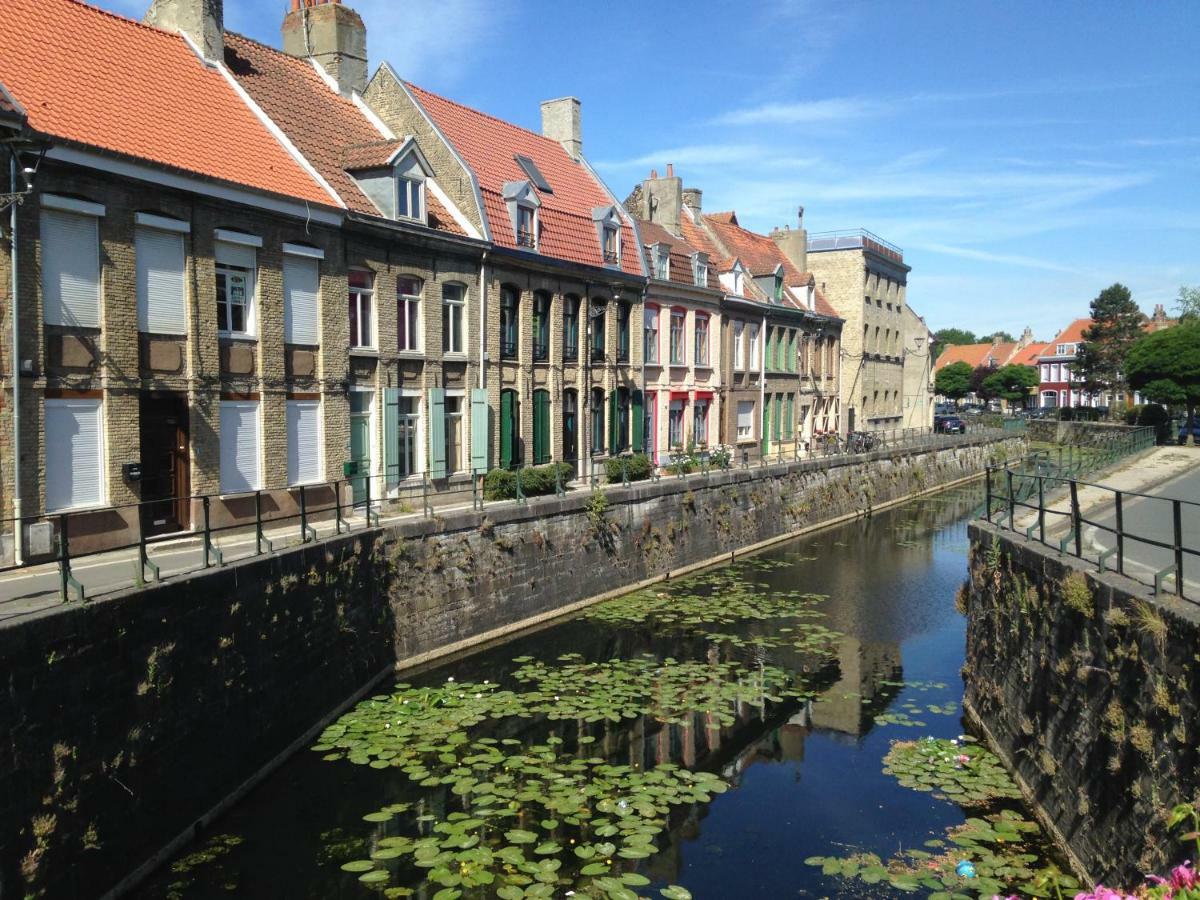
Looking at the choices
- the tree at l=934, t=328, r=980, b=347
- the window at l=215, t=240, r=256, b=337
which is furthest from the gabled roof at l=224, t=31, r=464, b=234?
the tree at l=934, t=328, r=980, b=347

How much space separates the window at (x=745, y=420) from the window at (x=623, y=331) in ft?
30.9

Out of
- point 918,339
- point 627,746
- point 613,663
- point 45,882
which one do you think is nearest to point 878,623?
→ point 613,663

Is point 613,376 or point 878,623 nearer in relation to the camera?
point 878,623

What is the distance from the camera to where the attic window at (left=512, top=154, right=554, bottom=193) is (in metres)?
29.4

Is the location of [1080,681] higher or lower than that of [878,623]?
higher

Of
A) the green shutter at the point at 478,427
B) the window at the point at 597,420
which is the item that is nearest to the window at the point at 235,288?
the green shutter at the point at 478,427

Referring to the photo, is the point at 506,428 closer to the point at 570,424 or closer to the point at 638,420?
the point at 570,424

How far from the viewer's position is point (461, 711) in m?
14.7

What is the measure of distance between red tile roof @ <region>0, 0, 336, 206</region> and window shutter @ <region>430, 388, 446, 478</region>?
528 cm

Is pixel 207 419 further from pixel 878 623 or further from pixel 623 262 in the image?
pixel 623 262

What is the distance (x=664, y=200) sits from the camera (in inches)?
1512

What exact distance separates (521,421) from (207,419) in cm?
1024

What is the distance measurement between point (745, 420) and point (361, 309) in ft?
72.3

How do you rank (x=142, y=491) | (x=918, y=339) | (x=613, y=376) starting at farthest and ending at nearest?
1. (x=918, y=339)
2. (x=613, y=376)
3. (x=142, y=491)
